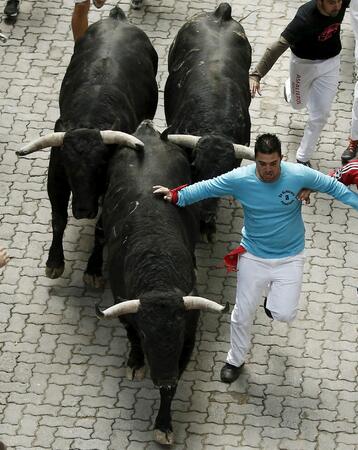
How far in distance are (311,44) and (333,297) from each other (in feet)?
9.25

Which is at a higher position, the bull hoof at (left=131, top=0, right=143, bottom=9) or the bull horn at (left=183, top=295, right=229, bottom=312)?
the bull horn at (left=183, top=295, right=229, bottom=312)

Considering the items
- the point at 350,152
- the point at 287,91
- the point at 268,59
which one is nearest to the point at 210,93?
the point at 268,59

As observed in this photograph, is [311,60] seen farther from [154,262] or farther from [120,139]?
[154,262]

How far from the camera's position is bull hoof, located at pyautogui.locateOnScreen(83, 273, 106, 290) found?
12562 millimetres

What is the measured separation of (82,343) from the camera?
472 inches

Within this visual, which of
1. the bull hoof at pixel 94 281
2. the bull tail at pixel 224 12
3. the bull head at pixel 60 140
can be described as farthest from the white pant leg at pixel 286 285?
the bull tail at pixel 224 12

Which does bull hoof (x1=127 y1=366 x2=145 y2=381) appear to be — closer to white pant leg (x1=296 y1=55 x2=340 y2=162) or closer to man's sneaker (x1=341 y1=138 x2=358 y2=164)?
white pant leg (x1=296 y1=55 x2=340 y2=162)

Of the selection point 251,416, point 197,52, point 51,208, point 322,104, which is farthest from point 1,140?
point 251,416

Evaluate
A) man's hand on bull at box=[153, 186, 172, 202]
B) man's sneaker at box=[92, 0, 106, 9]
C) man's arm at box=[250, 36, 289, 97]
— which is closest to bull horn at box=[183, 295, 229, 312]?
man's hand on bull at box=[153, 186, 172, 202]

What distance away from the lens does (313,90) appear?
13703mm

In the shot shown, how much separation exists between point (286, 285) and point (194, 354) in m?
1.49

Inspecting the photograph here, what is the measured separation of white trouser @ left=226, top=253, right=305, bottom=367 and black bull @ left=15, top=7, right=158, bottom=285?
1.80 metres

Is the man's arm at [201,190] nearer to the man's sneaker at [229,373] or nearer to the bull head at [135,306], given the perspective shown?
the bull head at [135,306]

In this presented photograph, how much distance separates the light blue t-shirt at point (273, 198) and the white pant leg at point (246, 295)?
129 mm
